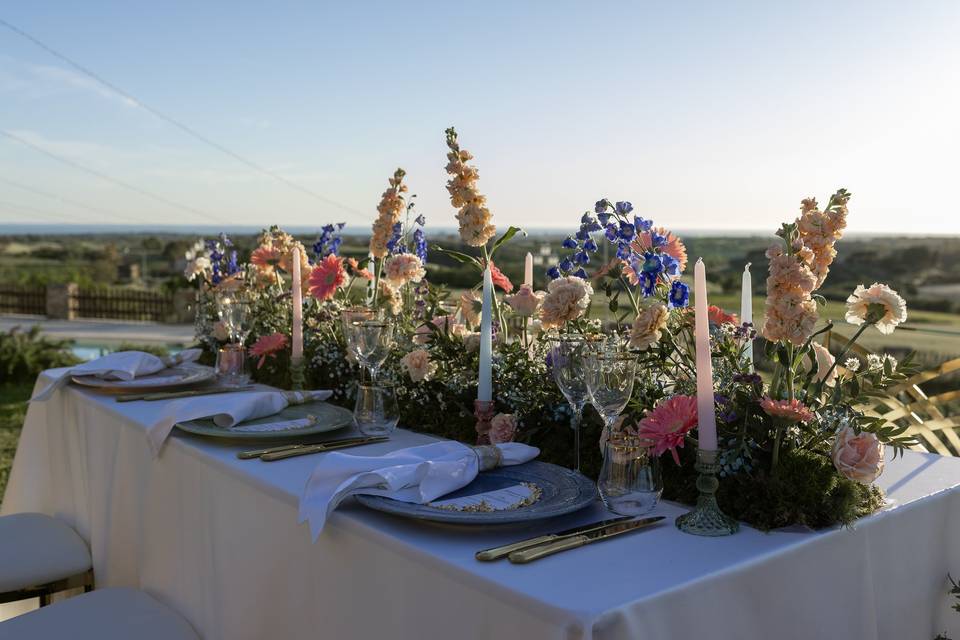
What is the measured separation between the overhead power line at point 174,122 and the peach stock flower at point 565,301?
924 cm

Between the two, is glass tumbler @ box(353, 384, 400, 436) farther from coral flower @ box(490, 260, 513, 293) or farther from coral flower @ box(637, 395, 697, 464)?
coral flower @ box(637, 395, 697, 464)

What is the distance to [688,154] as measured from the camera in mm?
10531

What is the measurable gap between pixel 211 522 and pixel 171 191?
2389cm

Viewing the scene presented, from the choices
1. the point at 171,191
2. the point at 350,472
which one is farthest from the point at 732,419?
the point at 171,191

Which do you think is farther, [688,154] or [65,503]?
[688,154]

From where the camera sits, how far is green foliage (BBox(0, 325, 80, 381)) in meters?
7.51

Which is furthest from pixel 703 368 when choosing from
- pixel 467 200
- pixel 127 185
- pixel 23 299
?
pixel 127 185

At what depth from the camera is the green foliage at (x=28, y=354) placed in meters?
7.51

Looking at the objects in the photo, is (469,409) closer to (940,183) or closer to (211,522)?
(211,522)

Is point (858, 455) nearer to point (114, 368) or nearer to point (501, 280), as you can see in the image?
point (501, 280)

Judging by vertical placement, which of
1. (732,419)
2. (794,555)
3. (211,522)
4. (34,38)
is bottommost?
(211,522)

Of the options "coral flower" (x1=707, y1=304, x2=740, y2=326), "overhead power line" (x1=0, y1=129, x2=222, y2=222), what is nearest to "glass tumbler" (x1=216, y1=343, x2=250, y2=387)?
"coral flower" (x1=707, y1=304, x2=740, y2=326)

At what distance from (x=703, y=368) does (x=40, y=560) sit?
173 cm

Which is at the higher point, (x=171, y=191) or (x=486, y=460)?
(x=171, y=191)
